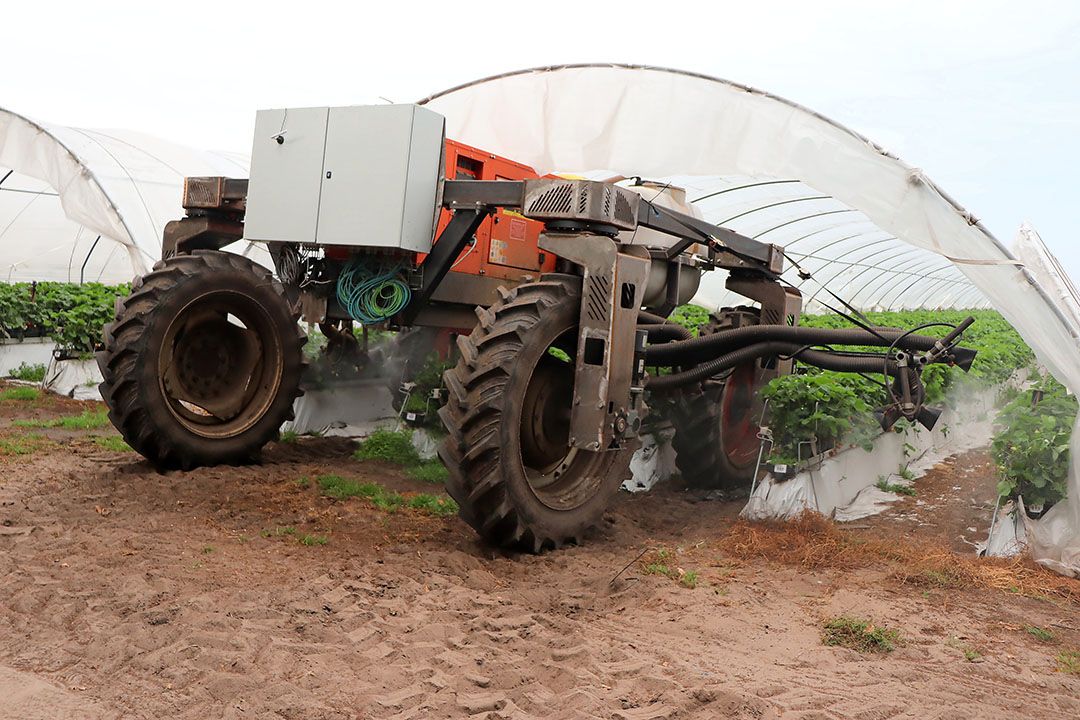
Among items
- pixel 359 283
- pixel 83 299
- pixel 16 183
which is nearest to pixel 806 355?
pixel 359 283

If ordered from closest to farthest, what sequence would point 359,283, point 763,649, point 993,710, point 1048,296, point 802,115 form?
point 993,710
point 763,649
point 1048,296
point 359,283
point 802,115

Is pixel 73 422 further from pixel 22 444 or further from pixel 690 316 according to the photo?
pixel 690 316

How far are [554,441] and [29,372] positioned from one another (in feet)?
26.5

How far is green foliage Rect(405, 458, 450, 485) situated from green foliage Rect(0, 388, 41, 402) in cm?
480

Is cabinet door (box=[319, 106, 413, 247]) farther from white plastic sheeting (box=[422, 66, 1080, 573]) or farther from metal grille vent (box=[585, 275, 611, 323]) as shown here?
white plastic sheeting (box=[422, 66, 1080, 573])

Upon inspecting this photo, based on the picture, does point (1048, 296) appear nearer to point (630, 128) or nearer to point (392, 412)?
point (630, 128)

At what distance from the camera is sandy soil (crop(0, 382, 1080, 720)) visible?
3.34 metres

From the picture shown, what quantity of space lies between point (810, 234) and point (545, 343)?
13.5m

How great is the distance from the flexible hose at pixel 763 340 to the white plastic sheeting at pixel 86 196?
7.47 m

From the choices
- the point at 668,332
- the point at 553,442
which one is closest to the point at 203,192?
the point at 553,442

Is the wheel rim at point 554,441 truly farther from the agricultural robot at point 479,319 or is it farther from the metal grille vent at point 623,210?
the metal grille vent at point 623,210

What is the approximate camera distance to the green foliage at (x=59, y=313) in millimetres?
10555

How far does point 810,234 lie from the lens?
57.7 ft

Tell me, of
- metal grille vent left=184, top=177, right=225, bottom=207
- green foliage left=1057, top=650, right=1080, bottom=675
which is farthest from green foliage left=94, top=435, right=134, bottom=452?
green foliage left=1057, top=650, right=1080, bottom=675
